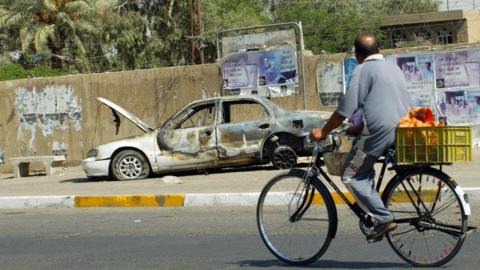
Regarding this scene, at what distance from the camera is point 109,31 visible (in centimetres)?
4078

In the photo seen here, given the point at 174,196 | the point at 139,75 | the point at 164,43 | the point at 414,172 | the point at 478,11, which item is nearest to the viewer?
the point at 414,172

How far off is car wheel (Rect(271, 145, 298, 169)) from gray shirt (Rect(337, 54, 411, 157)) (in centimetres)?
777

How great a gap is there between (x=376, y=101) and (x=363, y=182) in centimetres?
62

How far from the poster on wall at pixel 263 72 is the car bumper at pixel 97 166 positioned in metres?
3.55

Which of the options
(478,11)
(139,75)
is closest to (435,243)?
(139,75)

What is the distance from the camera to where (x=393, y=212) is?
19.4 feet

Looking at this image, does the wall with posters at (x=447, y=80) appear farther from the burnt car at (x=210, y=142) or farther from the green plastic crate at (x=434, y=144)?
the green plastic crate at (x=434, y=144)

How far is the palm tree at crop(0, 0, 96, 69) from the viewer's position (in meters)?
39.0

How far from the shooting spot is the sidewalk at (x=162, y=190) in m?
10.9

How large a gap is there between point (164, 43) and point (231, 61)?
24436mm

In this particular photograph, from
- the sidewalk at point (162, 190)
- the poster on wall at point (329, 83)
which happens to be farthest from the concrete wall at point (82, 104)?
the sidewalk at point (162, 190)

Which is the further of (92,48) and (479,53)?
(92,48)

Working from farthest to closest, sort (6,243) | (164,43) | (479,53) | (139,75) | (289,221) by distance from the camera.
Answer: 1. (164,43)
2. (139,75)
3. (479,53)
4. (6,243)
5. (289,221)

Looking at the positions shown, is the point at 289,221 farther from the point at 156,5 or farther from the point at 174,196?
the point at 156,5
